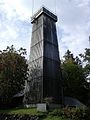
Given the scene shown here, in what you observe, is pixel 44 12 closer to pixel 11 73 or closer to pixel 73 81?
pixel 11 73

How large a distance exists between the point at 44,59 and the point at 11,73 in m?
5.78

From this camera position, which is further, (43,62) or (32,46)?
(32,46)

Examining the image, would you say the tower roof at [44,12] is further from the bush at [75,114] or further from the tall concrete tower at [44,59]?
the bush at [75,114]

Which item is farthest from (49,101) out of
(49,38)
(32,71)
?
(49,38)

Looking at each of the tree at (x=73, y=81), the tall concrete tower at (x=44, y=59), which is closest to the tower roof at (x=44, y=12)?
the tall concrete tower at (x=44, y=59)

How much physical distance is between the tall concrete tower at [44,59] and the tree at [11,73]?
5.17 feet

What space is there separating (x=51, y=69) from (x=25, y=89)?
606 centimetres

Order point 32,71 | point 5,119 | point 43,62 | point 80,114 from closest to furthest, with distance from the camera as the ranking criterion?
point 80,114 < point 5,119 < point 43,62 < point 32,71

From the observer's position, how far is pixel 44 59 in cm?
3747

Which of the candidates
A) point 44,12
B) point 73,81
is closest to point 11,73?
point 44,12

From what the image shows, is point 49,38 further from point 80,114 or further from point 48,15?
point 80,114

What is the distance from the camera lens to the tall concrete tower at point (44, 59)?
120 feet

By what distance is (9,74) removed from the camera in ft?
128

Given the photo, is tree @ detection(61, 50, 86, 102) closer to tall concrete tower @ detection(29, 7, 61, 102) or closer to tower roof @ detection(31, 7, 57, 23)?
tall concrete tower @ detection(29, 7, 61, 102)
